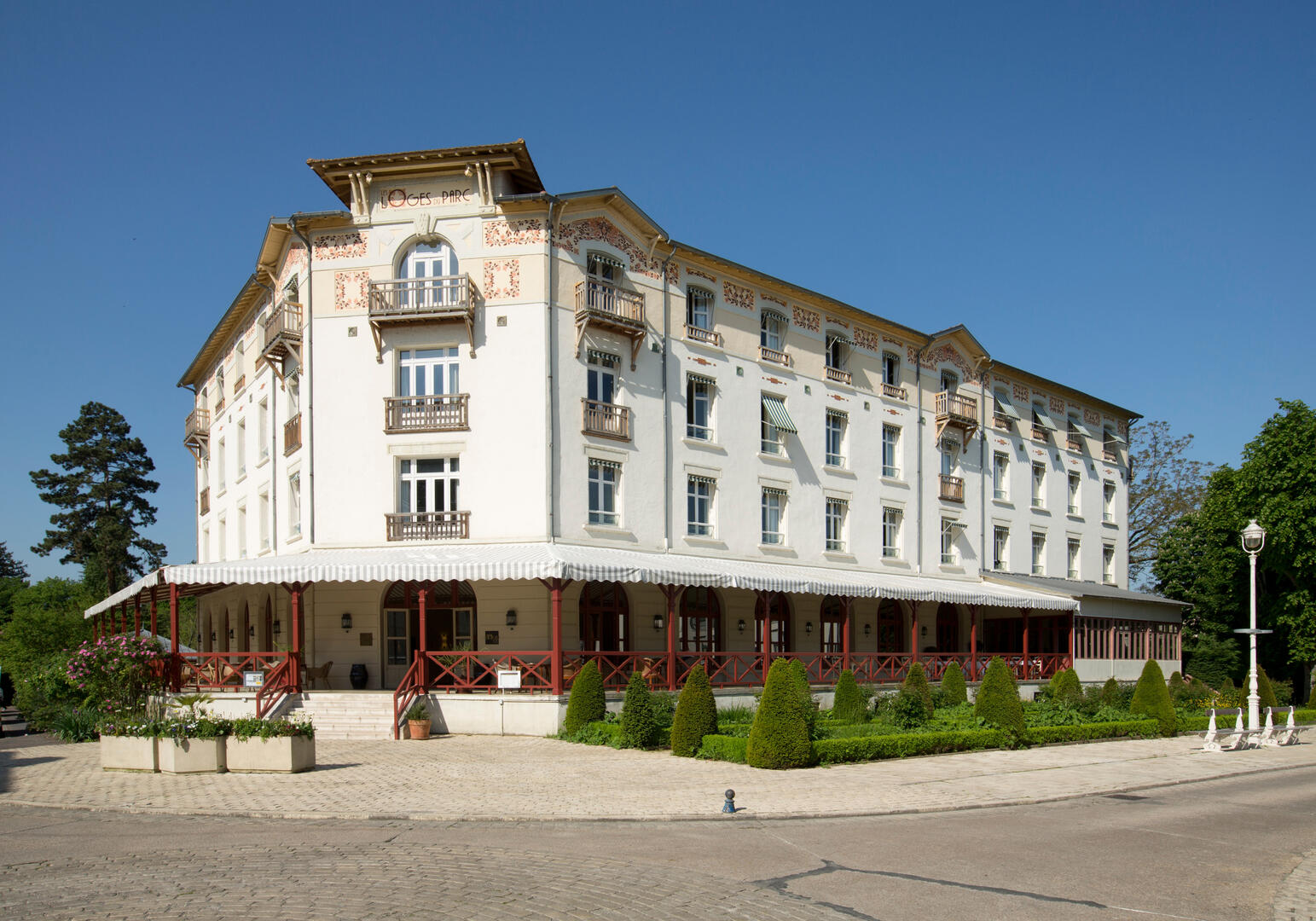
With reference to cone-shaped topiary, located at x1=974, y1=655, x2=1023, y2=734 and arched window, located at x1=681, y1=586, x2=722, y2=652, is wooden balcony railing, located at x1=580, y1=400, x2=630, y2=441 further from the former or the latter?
cone-shaped topiary, located at x1=974, y1=655, x2=1023, y2=734

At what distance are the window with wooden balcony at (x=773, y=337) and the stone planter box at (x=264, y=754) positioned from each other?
1917 centimetres

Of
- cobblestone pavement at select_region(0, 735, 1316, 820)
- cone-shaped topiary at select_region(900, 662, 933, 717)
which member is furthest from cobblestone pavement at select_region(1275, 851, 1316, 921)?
cone-shaped topiary at select_region(900, 662, 933, 717)

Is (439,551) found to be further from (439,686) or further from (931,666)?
(931,666)

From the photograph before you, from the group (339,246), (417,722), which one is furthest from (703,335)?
(417,722)

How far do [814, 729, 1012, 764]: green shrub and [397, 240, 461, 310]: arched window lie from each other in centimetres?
1420

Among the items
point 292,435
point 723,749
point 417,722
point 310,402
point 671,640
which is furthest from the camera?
point 292,435

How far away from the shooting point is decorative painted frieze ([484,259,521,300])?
2628 cm

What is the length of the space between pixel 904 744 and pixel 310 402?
1652 centimetres

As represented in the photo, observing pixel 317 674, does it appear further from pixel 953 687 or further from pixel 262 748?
pixel 953 687

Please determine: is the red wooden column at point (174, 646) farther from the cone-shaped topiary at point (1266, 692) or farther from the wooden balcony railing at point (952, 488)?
the cone-shaped topiary at point (1266, 692)

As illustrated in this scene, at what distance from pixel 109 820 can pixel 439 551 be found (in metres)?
12.9

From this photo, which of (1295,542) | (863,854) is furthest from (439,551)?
(1295,542)

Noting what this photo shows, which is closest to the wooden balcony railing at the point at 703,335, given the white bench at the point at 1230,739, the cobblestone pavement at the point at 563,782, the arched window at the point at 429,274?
the arched window at the point at 429,274

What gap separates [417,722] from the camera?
21.6 meters
